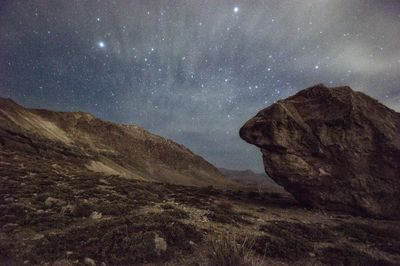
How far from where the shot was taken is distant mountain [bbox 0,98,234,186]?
39.9 meters

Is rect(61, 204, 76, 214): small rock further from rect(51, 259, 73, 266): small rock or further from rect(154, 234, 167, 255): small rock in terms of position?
rect(154, 234, 167, 255): small rock

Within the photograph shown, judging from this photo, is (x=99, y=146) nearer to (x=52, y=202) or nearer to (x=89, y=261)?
(x=52, y=202)

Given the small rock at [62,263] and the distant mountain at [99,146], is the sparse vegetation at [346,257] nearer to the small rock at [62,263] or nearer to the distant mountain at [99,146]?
the small rock at [62,263]

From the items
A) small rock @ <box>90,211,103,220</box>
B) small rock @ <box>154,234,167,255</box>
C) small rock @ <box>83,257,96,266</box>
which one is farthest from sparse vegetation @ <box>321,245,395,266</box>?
small rock @ <box>90,211,103,220</box>

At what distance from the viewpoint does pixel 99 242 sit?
8.52 metres

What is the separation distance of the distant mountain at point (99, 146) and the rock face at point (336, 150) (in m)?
29.3

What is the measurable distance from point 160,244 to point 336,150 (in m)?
17.1

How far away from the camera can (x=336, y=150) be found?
2056 centimetres

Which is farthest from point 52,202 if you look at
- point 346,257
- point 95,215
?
point 346,257

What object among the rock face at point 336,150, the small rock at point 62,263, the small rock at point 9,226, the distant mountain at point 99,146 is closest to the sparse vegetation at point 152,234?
the small rock at point 9,226

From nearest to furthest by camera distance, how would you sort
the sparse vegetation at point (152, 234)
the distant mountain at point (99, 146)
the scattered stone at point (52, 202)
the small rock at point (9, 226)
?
1. the sparse vegetation at point (152, 234)
2. the small rock at point (9, 226)
3. the scattered stone at point (52, 202)
4. the distant mountain at point (99, 146)

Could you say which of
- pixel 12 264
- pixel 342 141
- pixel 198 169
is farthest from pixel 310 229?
pixel 198 169

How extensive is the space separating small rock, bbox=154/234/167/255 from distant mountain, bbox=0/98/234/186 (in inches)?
1283

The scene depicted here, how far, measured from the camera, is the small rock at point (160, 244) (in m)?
8.35
